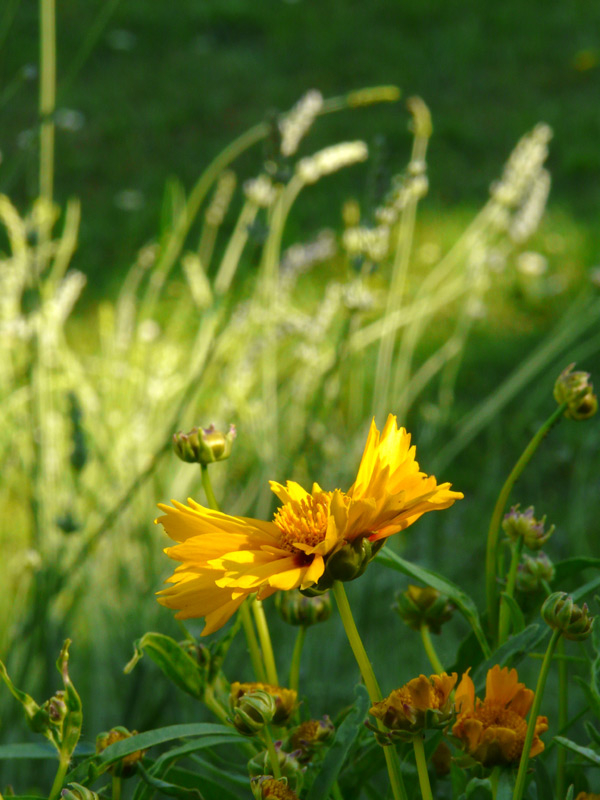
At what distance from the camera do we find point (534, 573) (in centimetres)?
41

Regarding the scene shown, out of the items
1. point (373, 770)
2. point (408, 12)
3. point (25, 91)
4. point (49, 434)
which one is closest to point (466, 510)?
point (49, 434)

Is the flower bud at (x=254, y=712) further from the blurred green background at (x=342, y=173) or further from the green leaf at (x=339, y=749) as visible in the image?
the blurred green background at (x=342, y=173)

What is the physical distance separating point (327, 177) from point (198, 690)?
2.25 m

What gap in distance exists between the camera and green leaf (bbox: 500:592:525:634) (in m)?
0.37

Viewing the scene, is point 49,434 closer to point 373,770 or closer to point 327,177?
point 373,770

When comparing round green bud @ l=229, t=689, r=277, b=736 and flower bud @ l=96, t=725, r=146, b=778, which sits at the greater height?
round green bud @ l=229, t=689, r=277, b=736

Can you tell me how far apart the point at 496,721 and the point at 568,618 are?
0.05 meters

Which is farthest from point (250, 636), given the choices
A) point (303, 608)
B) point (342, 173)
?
point (342, 173)

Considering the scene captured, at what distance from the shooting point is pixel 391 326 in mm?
1009

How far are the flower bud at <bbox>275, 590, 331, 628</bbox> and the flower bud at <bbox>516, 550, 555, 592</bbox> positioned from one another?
0.09 meters

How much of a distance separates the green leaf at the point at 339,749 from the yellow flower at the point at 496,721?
42 mm

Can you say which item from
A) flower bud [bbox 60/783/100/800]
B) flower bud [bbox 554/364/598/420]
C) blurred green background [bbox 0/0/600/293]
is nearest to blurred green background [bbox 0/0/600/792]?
blurred green background [bbox 0/0/600/293]

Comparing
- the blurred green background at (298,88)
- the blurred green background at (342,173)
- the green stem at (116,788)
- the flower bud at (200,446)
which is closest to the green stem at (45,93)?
the blurred green background at (342,173)

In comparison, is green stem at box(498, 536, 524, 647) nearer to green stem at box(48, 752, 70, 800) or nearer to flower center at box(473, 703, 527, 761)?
flower center at box(473, 703, 527, 761)
